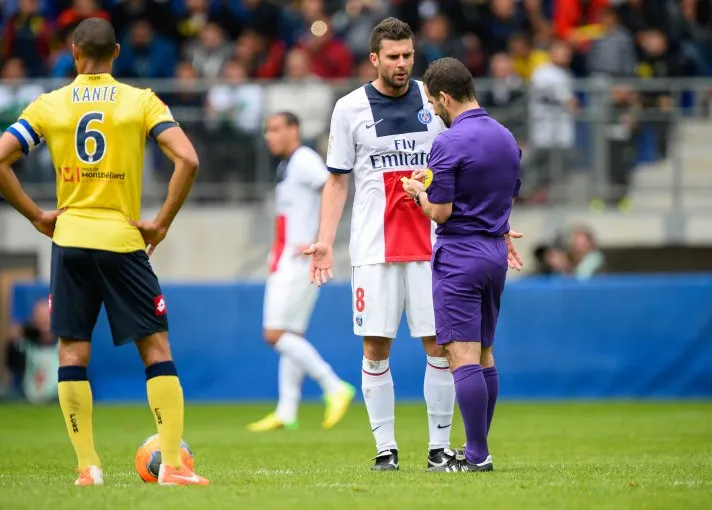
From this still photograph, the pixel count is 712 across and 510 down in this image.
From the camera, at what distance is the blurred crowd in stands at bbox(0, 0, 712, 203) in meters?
18.8

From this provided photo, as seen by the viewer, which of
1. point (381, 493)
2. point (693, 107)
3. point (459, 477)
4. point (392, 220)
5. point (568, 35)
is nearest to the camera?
point (381, 493)

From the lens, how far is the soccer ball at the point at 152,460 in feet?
27.1

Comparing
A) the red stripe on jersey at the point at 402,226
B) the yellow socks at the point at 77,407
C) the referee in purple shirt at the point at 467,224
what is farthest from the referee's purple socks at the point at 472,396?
the yellow socks at the point at 77,407

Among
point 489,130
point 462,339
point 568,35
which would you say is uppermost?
point 568,35

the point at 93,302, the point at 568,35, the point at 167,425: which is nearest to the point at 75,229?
the point at 93,302

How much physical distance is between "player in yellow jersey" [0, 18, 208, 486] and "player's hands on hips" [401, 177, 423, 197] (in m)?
1.48

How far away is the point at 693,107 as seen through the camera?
18766mm

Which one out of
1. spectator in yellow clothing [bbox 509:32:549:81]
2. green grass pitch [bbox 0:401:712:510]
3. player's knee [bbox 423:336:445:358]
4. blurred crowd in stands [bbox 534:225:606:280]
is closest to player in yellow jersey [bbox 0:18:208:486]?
green grass pitch [bbox 0:401:712:510]

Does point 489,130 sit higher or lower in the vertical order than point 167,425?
higher

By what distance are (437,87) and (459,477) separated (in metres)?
2.30

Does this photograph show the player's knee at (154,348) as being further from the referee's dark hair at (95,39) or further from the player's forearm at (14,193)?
the referee's dark hair at (95,39)

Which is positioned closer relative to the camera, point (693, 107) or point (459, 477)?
point (459, 477)

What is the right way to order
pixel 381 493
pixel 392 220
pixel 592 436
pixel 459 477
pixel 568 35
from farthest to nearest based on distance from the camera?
1. pixel 568 35
2. pixel 592 436
3. pixel 392 220
4. pixel 459 477
5. pixel 381 493

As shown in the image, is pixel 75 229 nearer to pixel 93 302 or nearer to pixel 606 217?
pixel 93 302
